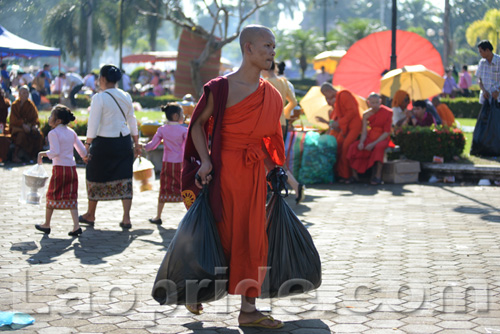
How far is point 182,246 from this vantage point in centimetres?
434

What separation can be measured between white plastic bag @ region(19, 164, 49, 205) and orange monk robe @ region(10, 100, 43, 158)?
6669 millimetres

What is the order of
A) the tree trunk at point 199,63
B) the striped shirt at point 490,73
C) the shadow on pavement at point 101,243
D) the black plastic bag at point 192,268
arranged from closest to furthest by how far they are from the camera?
the black plastic bag at point 192,268, the shadow on pavement at point 101,243, the striped shirt at point 490,73, the tree trunk at point 199,63

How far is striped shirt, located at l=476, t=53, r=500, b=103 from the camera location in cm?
1099

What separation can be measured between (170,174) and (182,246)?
3.93 m

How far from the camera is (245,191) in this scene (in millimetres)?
4531

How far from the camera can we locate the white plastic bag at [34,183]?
7.52m

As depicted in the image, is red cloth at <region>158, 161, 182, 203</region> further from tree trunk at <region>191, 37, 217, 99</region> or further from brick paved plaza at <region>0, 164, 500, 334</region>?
tree trunk at <region>191, 37, 217, 99</region>

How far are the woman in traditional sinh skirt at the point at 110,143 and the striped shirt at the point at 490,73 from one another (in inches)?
228

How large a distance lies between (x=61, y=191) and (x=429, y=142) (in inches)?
260

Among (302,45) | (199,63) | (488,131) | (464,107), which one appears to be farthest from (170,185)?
(302,45)

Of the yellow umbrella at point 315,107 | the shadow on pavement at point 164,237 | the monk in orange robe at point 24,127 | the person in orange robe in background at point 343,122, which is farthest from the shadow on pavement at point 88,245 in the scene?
the monk in orange robe at point 24,127

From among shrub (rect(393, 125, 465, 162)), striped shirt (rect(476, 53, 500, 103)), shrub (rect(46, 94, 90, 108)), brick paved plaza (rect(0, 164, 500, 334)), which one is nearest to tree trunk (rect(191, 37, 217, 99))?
shrub (rect(46, 94, 90, 108))

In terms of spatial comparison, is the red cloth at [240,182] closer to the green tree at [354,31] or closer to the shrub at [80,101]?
the shrub at [80,101]

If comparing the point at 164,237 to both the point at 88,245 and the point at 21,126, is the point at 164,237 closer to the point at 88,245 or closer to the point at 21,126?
the point at 88,245
